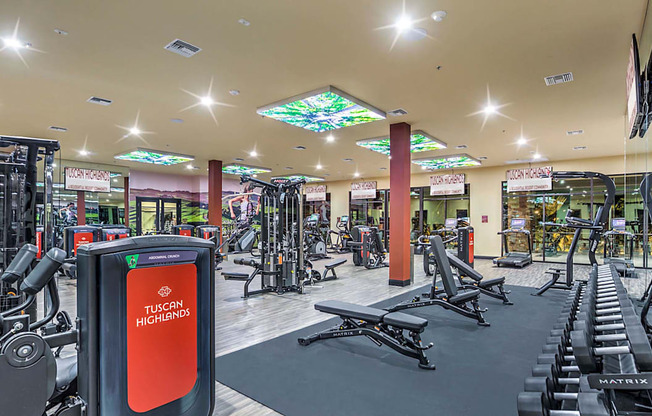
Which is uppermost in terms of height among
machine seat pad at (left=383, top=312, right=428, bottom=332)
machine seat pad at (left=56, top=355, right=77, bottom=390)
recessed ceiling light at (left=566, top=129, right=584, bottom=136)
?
recessed ceiling light at (left=566, top=129, right=584, bottom=136)

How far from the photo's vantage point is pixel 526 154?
10086 mm

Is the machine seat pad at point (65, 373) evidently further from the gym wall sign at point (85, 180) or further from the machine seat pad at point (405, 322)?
the gym wall sign at point (85, 180)

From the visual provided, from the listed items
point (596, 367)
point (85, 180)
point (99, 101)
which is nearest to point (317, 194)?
point (85, 180)

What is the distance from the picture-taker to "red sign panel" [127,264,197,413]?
1668 mm

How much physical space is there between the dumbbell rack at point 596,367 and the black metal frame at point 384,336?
3.52 ft

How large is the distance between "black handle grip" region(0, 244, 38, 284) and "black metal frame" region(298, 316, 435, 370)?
2424mm

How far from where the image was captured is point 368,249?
954 cm

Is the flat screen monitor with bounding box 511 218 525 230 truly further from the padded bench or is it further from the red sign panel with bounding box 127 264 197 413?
the red sign panel with bounding box 127 264 197 413

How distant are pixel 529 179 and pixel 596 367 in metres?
10.8

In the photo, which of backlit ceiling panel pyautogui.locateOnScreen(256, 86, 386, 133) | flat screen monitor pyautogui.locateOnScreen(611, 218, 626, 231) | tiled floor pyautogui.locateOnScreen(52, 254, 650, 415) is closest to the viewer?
tiled floor pyautogui.locateOnScreen(52, 254, 650, 415)

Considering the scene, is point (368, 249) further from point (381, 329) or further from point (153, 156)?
point (153, 156)

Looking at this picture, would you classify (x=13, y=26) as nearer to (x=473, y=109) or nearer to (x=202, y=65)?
(x=202, y=65)

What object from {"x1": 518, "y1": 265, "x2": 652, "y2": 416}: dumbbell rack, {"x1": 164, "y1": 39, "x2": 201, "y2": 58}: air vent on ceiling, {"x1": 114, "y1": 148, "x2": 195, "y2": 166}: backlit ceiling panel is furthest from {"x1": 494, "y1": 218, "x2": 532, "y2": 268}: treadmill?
{"x1": 114, "y1": 148, "x2": 195, "y2": 166}: backlit ceiling panel

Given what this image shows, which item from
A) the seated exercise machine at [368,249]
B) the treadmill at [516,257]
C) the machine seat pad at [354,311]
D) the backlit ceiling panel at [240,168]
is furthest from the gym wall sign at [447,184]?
the machine seat pad at [354,311]
